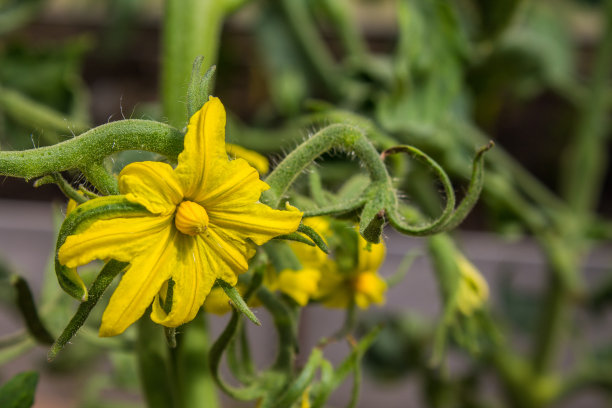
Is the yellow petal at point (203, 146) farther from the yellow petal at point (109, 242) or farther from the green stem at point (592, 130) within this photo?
the green stem at point (592, 130)

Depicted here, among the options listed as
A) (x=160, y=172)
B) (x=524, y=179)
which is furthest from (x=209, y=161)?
(x=524, y=179)

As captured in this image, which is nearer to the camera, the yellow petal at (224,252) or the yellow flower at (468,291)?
the yellow petal at (224,252)

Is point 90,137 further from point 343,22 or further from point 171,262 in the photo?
point 343,22

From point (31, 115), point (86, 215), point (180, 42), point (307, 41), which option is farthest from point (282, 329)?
point (307, 41)

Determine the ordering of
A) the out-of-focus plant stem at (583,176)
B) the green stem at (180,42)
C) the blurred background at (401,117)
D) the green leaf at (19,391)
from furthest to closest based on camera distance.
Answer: the out-of-focus plant stem at (583,176) → the blurred background at (401,117) → the green stem at (180,42) → the green leaf at (19,391)

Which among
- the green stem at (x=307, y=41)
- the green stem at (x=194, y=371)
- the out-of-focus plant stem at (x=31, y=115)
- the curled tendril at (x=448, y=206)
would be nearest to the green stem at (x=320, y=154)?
the curled tendril at (x=448, y=206)

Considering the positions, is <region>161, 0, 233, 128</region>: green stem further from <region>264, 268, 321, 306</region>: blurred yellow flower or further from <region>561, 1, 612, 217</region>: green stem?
<region>561, 1, 612, 217</region>: green stem

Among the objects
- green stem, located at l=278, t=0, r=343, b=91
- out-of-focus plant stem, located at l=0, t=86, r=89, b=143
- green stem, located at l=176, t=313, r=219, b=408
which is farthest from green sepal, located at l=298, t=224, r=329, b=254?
green stem, located at l=278, t=0, r=343, b=91
